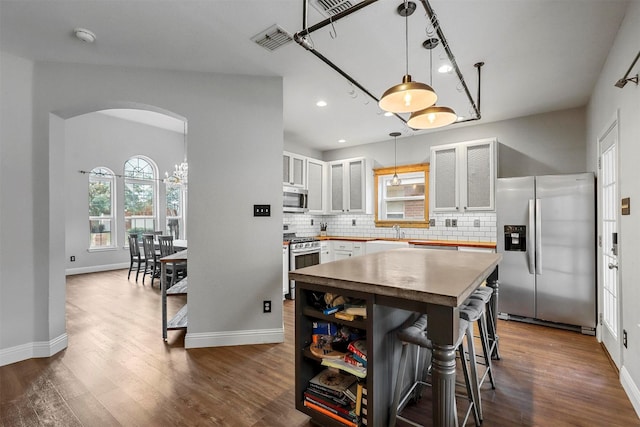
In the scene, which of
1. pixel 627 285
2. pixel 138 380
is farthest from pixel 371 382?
pixel 627 285

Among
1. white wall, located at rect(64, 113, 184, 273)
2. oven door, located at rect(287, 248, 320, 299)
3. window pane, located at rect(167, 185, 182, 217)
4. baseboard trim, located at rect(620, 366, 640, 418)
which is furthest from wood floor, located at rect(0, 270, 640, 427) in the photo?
window pane, located at rect(167, 185, 182, 217)

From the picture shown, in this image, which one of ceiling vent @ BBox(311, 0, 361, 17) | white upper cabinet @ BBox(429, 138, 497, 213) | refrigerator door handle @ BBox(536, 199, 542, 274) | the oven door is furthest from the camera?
the oven door

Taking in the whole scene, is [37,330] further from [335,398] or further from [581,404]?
[581,404]

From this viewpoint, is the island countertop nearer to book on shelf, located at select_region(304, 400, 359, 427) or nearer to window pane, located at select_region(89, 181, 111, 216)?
book on shelf, located at select_region(304, 400, 359, 427)

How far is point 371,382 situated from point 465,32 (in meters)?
2.56

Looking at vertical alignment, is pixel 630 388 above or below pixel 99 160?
below

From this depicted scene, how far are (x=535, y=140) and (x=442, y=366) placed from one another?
4.24 meters

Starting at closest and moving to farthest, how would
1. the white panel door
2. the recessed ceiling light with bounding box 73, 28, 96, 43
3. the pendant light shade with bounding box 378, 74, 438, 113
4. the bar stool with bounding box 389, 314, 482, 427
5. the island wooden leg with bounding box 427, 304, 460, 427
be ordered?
the island wooden leg with bounding box 427, 304, 460, 427
the bar stool with bounding box 389, 314, 482, 427
the pendant light shade with bounding box 378, 74, 438, 113
the recessed ceiling light with bounding box 73, 28, 96, 43
the white panel door

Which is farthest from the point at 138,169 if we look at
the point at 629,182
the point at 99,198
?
the point at 629,182

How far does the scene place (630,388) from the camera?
2072 millimetres

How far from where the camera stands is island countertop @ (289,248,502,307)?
4.45 feet

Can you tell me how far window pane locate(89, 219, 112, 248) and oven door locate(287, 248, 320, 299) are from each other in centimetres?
482

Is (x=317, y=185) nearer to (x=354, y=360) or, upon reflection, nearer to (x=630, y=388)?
(x=354, y=360)

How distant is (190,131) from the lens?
2949 millimetres
